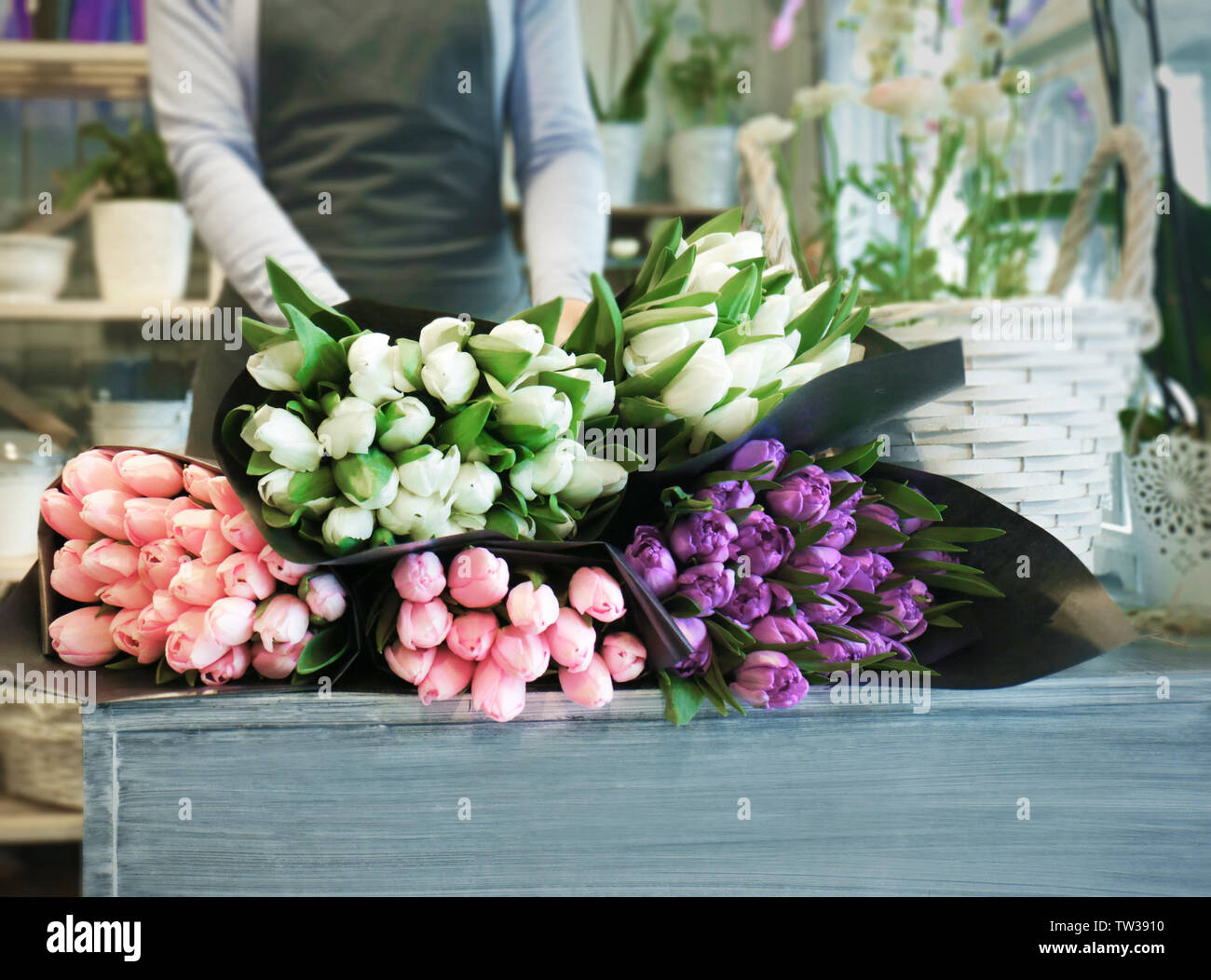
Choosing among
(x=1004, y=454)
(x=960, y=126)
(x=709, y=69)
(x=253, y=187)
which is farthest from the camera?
(x=709, y=69)

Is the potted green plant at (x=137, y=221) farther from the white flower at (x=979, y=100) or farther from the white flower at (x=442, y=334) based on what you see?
the white flower at (x=442, y=334)

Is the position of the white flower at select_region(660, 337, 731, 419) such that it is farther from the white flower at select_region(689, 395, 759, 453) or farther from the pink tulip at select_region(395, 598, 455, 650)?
the pink tulip at select_region(395, 598, 455, 650)

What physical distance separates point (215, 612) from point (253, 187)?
0.66 m

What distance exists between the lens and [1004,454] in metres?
0.53

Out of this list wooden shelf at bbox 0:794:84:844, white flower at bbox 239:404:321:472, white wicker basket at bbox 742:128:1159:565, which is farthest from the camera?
wooden shelf at bbox 0:794:84:844

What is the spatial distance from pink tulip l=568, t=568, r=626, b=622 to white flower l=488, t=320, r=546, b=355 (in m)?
0.10

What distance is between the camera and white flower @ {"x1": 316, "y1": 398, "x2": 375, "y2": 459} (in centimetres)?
38

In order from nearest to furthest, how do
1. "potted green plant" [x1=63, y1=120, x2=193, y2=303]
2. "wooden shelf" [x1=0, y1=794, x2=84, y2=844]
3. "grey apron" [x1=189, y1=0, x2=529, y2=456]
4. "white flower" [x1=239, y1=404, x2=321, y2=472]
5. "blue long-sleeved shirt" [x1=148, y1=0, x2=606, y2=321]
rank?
1. "white flower" [x1=239, y1=404, x2=321, y2=472]
2. "blue long-sleeved shirt" [x1=148, y1=0, x2=606, y2=321]
3. "grey apron" [x1=189, y1=0, x2=529, y2=456]
4. "wooden shelf" [x1=0, y1=794, x2=84, y2=844]
5. "potted green plant" [x1=63, y1=120, x2=193, y2=303]

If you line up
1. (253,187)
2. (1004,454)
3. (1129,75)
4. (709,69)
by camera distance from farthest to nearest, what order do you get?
(709,69) → (1129,75) → (253,187) → (1004,454)

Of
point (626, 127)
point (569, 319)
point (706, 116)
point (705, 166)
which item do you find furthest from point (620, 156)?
point (569, 319)

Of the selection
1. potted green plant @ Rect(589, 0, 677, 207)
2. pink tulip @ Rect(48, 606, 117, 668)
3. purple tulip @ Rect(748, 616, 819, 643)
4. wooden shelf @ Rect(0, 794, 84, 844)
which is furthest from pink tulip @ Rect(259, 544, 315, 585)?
potted green plant @ Rect(589, 0, 677, 207)

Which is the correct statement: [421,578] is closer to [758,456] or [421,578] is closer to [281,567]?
[281,567]
